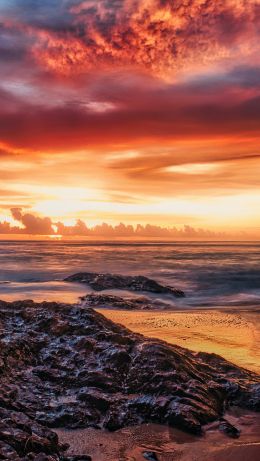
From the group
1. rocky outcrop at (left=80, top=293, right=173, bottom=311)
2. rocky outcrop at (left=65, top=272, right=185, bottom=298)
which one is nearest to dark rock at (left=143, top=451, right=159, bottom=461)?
rocky outcrop at (left=80, top=293, right=173, bottom=311)

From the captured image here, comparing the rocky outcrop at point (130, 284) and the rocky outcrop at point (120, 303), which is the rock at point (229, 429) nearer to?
the rocky outcrop at point (120, 303)

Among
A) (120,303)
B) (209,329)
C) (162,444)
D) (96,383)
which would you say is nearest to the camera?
(162,444)

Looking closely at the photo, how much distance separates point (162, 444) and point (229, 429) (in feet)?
3.37

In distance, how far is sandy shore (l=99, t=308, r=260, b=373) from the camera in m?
10.7

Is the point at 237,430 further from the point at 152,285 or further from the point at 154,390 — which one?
the point at 152,285

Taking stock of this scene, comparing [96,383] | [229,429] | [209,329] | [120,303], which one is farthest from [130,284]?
[229,429]

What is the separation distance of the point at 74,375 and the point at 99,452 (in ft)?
6.31

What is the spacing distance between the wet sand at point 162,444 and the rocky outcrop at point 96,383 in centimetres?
18

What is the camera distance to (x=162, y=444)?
19.2 feet

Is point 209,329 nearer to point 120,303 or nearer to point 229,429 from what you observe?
point 120,303

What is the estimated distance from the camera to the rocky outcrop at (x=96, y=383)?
603 centimetres

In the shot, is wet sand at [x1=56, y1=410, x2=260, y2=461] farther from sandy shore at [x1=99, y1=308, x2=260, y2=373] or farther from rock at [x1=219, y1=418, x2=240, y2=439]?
sandy shore at [x1=99, y1=308, x2=260, y2=373]

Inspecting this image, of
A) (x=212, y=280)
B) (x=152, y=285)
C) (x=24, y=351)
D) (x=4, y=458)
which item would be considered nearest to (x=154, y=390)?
(x=24, y=351)

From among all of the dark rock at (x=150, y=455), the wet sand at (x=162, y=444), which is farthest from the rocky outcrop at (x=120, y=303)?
the dark rock at (x=150, y=455)
